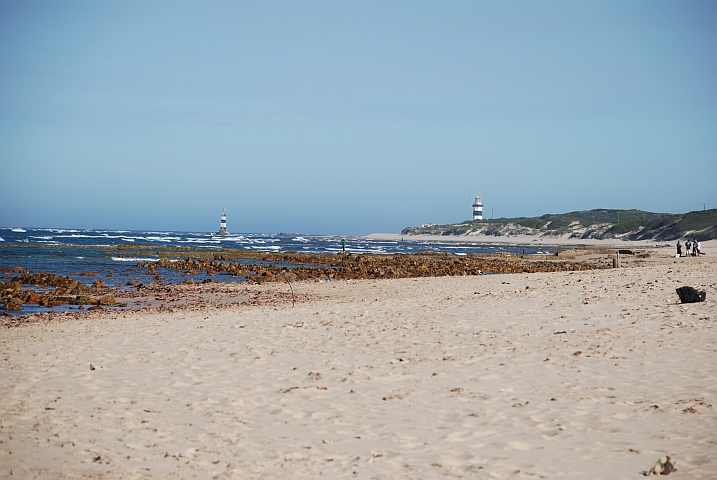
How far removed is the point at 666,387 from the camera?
6.89 metres

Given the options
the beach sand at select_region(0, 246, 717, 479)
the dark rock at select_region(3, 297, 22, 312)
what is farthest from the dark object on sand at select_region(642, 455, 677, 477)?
the dark rock at select_region(3, 297, 22, 312)

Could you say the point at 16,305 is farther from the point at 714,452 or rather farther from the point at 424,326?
the point at 714,452

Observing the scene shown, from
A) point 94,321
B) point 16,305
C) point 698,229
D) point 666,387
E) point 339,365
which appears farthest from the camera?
point 698,229

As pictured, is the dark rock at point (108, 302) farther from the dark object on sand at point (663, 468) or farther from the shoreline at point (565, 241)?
the shoreline at point (565, 241)

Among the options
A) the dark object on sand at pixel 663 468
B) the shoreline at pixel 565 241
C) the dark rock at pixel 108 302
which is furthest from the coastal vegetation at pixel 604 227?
the dark object on sand at pixel 663 468

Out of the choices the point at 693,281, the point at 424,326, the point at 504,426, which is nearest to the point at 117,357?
the point at 424,326

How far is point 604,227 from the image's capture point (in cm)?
11700

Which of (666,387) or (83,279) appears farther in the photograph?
(83,279)

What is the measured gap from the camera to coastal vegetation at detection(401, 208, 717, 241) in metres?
87.6

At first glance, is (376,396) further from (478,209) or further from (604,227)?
(478,209)

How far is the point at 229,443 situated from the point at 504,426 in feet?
8.52

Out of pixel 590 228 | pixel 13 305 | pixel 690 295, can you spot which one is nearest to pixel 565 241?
pixel 590 228

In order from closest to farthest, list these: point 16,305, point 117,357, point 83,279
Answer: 1. point 117,357
2. point 16,305
3. point 83,279

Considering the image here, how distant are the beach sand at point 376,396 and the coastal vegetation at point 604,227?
77.6 meters
